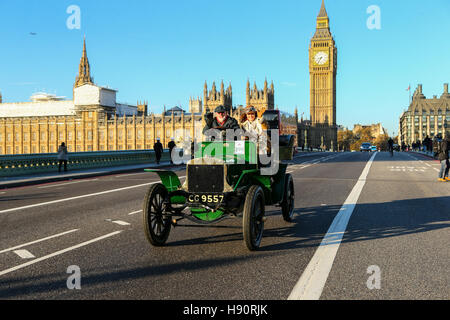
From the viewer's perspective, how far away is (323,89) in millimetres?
155250

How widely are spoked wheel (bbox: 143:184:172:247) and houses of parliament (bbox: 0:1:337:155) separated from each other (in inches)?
3851

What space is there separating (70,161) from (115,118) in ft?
323

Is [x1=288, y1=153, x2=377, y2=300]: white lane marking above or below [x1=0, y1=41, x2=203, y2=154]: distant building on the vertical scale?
below

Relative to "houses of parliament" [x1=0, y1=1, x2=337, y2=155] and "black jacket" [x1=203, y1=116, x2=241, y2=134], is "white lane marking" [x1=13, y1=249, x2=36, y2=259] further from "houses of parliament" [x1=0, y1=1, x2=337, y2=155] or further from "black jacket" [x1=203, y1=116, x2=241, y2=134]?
"houses of parliament" [x1=0, y1=1, x2=337, y2=155]

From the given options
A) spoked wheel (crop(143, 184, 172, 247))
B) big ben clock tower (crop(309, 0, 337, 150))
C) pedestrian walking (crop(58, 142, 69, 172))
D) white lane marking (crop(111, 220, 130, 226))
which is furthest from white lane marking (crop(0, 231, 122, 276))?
big ben clock tower (crop(309, 0, 337, 150))

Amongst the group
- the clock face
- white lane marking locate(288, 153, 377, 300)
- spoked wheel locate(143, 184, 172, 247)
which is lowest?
white lane marking locate(288, 153, 377, 300)

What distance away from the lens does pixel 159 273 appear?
4.93 meters

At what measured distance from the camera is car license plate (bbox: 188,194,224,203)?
6.12 metres

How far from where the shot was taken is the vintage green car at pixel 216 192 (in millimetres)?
6047

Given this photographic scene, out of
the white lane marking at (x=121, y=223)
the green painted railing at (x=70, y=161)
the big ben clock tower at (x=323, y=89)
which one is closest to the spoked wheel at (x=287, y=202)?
the white lane marking at (x=121, y=223)

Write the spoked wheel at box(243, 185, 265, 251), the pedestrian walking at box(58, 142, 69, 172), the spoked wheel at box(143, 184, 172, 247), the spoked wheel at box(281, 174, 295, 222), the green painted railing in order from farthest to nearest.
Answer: the pedestrian walking at box(58, 142, 69, 172)
the green painted railing
the spoked wheel at box(281, 174, 295, 222)
the spoked wheel at box(143, 184, 172, 247)
the spoked wheel at box(243, 185, 265, 251)

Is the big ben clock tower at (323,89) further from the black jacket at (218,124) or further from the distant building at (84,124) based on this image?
the black jacket at (218,124)
